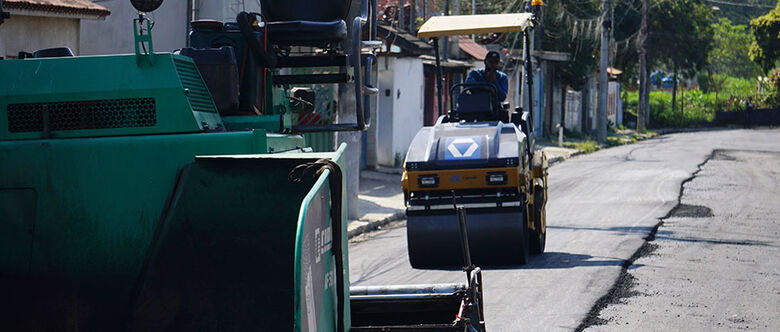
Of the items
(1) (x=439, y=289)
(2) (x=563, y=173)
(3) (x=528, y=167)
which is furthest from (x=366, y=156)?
(1) (x=439, y=289)

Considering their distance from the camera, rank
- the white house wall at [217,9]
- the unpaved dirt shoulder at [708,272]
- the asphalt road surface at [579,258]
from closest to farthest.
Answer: the unpaved dirt shoulder at [708,272], the asphalt road surface at [579,258], the white house wall at [217,9]

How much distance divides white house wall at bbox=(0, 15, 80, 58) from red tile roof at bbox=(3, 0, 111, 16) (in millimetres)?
356

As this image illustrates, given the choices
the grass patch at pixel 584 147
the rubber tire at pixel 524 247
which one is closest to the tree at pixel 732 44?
the grass patch at pixel 584 147

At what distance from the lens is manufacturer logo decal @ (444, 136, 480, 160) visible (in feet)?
33.3

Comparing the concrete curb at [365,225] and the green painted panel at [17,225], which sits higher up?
the green painted panel at [17,225]

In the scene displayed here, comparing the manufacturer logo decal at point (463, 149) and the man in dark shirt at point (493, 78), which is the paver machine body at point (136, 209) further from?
the man in dark shirt at point (493, 78)

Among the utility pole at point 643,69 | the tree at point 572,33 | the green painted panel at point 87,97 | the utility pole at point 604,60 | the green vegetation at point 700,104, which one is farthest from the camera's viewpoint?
the green vegetation at point 700,104

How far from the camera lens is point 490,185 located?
1002 centimetres

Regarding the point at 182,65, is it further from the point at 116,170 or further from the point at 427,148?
the point at 427,148

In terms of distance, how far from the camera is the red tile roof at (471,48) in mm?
33306

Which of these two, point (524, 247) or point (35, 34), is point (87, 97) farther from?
point (35, 34)

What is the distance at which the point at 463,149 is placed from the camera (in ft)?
33.4

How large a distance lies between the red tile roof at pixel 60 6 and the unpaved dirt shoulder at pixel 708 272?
7.25 metres

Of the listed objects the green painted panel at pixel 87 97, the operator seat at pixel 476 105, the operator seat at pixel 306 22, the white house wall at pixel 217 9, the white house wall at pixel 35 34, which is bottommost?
the operator seat at pixel 476 105
